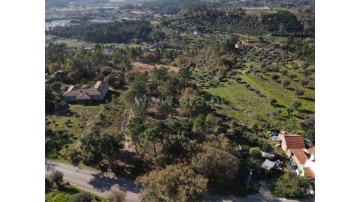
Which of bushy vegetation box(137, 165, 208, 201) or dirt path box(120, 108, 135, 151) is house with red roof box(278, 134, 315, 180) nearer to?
bushy vegetation box(137, 165, 208, 201)

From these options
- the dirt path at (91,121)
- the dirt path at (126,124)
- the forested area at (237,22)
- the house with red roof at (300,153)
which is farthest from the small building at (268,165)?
the forested area at (237,22)

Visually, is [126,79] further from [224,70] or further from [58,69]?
[224,70]

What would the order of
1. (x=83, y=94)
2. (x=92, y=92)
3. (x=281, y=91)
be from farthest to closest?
(x=281, y=91) < (x=92, y=92) < (x=83, y=94)

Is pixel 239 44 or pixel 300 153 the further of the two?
pixel 239 44

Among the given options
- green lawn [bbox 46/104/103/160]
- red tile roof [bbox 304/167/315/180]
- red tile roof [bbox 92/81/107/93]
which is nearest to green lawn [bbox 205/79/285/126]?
red tile roof [bbox 304/167/315/180]

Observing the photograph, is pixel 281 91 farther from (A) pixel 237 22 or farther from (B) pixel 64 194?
(A) pixel 237 22

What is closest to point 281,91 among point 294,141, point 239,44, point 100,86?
point 294,141

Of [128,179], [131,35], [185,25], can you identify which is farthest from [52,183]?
[185,25]
